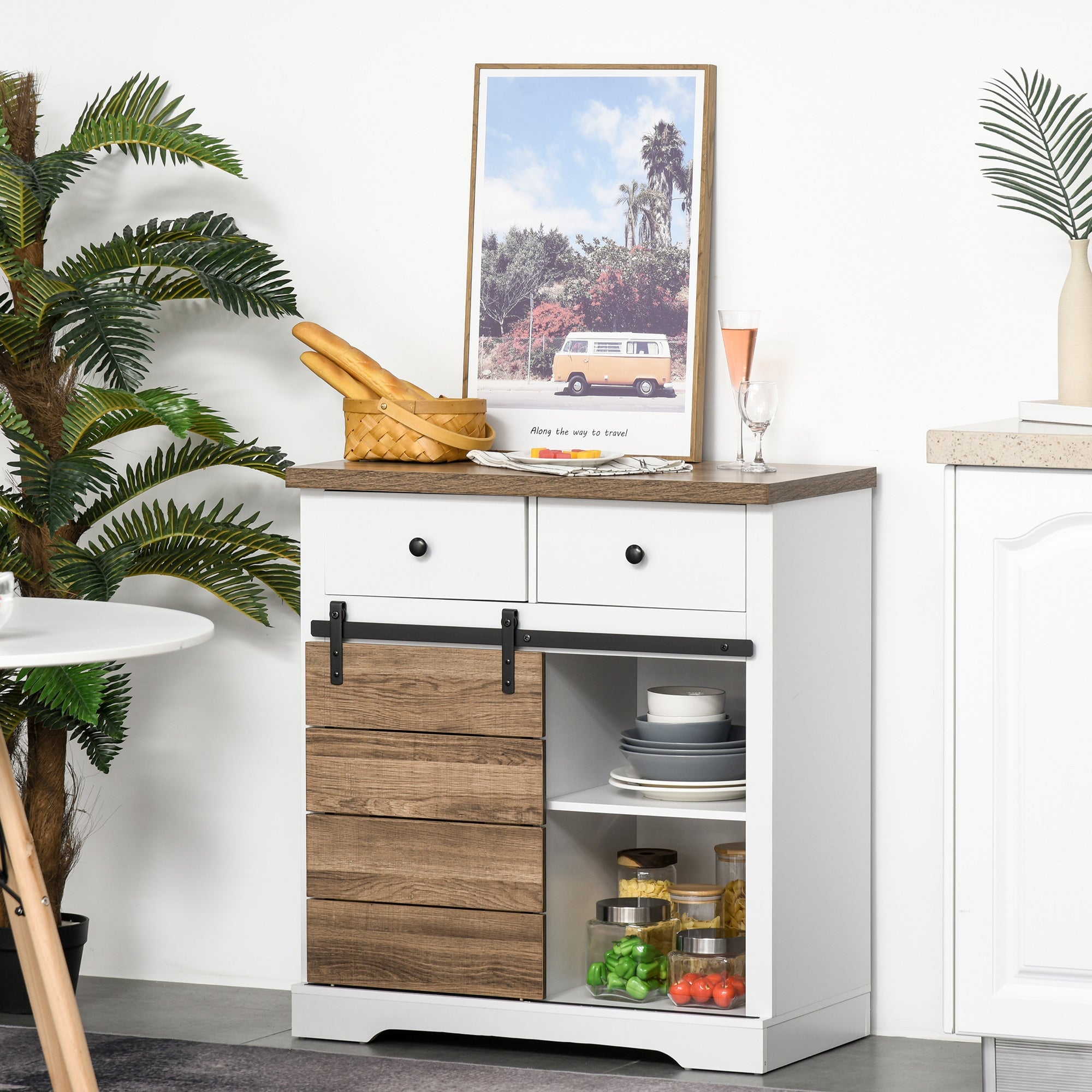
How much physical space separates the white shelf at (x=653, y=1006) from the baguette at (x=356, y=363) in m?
1.11

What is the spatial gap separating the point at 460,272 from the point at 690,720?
1.02m

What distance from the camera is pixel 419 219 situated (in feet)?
11.2

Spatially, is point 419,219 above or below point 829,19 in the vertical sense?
below

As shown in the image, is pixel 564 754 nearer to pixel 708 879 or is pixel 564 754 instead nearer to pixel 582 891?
pixel 582 891

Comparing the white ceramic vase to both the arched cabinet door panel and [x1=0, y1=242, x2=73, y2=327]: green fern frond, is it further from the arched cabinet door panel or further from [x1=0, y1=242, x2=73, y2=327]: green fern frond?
[x1=0, y1=242, x2=73, y2=327]: green fern frond

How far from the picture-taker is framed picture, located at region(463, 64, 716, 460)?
127 inches

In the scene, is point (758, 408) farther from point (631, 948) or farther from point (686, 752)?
point (631, 948)

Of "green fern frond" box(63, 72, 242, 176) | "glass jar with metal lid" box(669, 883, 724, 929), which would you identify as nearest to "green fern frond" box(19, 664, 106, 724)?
"green fern frond" box(63, 72, 242, 176)

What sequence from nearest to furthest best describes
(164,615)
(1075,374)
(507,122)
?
(164,615) → (1075,374) → (507,122)

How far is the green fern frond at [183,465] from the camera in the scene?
323 centimetres

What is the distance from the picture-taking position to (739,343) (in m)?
3.06

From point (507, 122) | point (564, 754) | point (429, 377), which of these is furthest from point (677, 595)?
point (507, 122)

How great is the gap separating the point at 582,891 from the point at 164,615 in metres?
1.04

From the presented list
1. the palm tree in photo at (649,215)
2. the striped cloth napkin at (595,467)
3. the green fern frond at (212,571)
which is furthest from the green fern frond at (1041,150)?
the green fern frond at (212,571)
